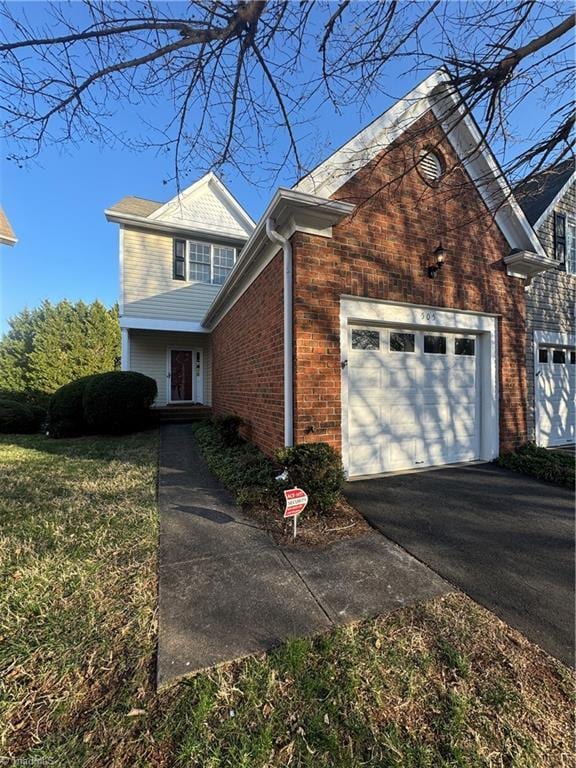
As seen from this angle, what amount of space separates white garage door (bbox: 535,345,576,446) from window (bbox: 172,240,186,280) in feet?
36.2

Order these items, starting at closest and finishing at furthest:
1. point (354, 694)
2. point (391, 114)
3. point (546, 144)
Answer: point (354, 694), point (546, 144), point (391, 114)

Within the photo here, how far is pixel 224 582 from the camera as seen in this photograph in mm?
2486

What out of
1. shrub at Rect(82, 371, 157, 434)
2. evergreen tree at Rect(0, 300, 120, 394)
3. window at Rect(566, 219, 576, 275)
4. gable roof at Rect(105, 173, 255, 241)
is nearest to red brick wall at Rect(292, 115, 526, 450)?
window at Rect(566, 219, 576, 275)

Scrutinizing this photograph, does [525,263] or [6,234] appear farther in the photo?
[6,234]

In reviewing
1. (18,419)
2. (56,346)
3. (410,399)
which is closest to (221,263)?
(18,419)

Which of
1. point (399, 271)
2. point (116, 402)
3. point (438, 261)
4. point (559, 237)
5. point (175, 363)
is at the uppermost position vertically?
point (559, 237)

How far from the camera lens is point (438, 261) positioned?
5164mm

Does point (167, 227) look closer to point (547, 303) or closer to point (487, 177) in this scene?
point (487, 177)

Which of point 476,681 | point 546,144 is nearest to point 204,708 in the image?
point 476,681

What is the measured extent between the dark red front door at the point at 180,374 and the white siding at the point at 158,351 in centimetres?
24

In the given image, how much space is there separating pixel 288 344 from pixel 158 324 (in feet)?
27.8

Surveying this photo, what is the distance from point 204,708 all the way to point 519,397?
6849 millimetres

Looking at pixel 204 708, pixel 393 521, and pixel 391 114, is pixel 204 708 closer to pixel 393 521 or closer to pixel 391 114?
pixel 393 521

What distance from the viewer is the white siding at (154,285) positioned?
36.4 feet
